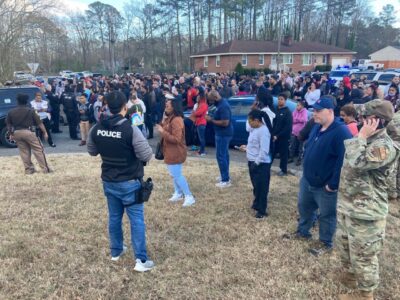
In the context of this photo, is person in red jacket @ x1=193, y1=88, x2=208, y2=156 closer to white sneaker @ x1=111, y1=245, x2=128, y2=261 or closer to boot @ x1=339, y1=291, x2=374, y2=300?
white sneaker @ x1=111, y1=245, x2=128, y2=261

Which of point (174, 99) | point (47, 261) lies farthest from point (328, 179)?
point (47, 261)

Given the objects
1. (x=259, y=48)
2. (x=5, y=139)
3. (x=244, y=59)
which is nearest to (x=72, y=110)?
(x=5, y=139)

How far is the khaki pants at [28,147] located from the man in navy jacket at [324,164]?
5772 millimetres

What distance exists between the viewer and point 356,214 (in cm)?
311

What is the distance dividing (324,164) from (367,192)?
75cm

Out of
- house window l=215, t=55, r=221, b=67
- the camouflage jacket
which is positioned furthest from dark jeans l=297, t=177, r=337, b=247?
house window l=215, t=55, r=221, b=67

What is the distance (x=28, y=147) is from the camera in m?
7.71

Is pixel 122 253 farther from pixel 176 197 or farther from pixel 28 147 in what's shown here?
pixel 28 147

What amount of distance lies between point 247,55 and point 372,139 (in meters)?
41.0

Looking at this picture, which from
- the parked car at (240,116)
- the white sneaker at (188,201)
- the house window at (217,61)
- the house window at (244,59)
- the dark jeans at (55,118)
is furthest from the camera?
the house window at (217,61)

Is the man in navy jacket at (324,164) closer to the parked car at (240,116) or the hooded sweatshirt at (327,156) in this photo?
the hooded sweatshirt at (327,156)

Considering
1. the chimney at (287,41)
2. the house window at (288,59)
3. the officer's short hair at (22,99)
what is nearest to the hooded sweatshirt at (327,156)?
the officer's short hair at (22,99)

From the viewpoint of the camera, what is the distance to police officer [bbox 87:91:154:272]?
351 centimetres

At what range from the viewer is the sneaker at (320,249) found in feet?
13.8
